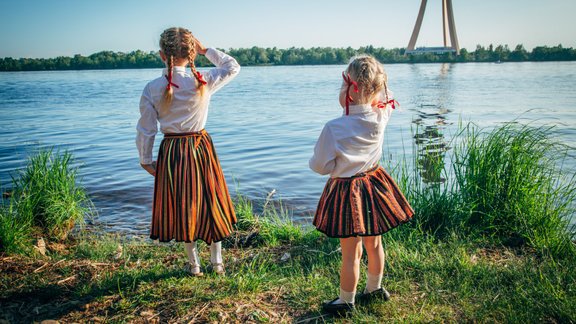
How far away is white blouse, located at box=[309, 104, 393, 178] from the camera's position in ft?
7.13

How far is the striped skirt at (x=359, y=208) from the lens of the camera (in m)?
2.22

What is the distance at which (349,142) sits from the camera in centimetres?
219

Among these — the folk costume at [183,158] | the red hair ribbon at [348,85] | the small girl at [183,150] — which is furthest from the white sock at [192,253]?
the red hair ribbon at [348,85]

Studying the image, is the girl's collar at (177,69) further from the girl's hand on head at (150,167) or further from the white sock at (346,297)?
the white sock at (346,297)

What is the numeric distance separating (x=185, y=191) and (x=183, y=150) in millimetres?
247

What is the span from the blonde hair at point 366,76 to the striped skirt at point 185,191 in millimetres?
1075

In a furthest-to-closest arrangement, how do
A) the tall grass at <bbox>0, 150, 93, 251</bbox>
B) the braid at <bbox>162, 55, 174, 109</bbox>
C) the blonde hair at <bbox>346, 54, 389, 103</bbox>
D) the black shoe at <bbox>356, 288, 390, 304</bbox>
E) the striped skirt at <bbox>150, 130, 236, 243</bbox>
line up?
the tall grass at <bbox>0, 150, 93, 251</bbox>, the striped skirt at <bbox>150, 130, 236, 243</bbox>, the braid at <bbox>162, 55, 174, 109</bbox>, the black shoe at <bbox>356, 288, 390, 304</bbox>, the blonde hair at <bbox>346, 54, 389, 103</bbox>

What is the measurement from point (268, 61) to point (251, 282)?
52.5m

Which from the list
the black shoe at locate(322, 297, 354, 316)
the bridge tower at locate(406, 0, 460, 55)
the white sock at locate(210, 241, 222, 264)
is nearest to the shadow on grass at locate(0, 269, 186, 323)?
the white sock at locate(210, 241, 222, 264)

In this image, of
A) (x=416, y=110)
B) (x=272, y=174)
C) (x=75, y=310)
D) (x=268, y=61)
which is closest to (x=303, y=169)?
(x=272, y=174)

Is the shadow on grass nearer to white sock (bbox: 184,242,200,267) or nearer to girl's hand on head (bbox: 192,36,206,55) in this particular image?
white sock (bbox: 184,242,200,267)

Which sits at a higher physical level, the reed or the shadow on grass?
the reed

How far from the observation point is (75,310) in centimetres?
240

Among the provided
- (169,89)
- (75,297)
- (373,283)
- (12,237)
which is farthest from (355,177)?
(12,237)
